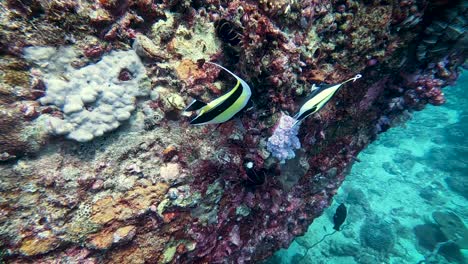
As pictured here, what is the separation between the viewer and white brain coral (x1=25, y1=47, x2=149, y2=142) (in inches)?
101

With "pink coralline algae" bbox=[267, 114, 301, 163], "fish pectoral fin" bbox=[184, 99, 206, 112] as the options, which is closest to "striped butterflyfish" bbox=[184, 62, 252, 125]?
"fish pectoral fin" bbox=[184, 99, 206, 112]

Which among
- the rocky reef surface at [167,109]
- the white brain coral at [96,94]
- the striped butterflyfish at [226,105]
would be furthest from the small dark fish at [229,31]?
the striped butterflyfish at [226,105]

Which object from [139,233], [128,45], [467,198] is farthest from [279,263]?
[467,198]

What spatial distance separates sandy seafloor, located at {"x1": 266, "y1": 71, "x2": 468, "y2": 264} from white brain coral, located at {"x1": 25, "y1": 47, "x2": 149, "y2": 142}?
7.89 m

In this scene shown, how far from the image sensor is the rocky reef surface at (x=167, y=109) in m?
2.46

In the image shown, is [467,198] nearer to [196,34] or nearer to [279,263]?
[279,263]

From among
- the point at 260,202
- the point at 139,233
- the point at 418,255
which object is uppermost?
the point at 139,233

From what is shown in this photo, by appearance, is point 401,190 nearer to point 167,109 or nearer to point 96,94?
point 167,109

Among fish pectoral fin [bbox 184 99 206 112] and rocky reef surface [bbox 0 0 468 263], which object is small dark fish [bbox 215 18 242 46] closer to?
rocky reef surface [bbox 0 0 468 263]

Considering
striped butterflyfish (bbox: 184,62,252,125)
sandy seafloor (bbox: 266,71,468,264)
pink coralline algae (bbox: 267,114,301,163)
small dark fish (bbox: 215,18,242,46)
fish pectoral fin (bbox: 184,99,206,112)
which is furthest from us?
sandy seafloor (bbox: 266,71,468,264)

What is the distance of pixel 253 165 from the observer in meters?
3.74

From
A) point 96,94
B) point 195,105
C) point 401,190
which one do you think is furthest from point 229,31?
point 401,190

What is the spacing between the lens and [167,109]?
3090 millimetres

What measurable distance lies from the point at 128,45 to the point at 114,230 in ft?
6.79
